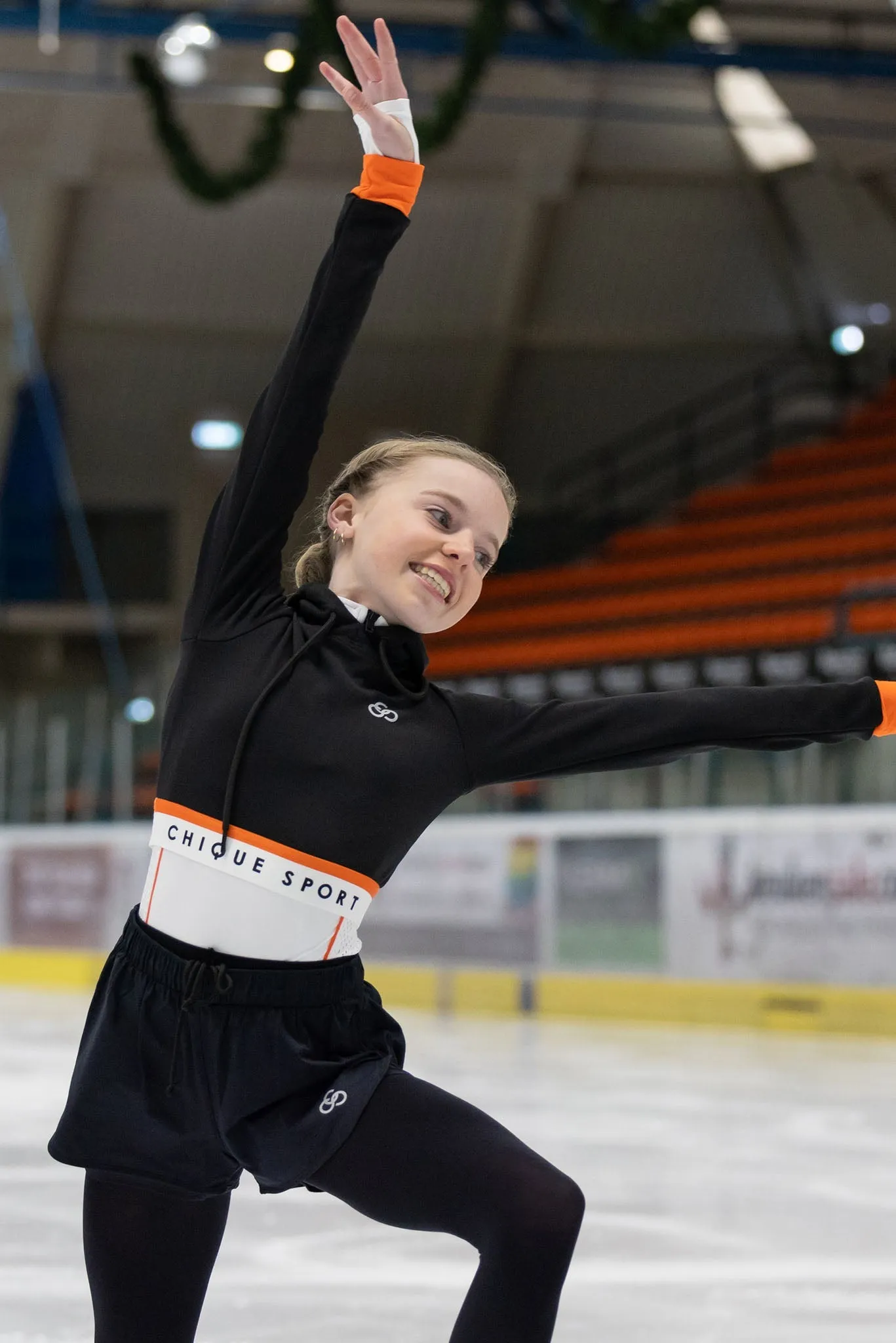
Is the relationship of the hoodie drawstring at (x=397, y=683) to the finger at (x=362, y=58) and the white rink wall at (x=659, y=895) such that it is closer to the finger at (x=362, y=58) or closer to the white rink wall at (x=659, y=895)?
the finger at (x=362, y=58)

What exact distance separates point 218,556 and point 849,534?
12.5m

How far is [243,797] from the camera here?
5.82ft

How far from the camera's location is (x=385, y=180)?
1.84 meters

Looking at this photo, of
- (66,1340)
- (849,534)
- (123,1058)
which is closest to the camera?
(123,1058)

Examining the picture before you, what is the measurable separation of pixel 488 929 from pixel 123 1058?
7378 millimetres

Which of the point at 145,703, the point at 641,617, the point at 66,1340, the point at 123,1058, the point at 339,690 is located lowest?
the point at 66,1340

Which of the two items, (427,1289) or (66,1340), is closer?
(66,1340)

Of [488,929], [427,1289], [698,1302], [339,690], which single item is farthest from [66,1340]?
[488,929]

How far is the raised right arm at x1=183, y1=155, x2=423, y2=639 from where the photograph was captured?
182 centimetres

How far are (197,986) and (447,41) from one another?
38.2 feet

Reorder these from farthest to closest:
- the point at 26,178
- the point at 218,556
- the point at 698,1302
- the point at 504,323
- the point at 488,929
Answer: the point at 504,323 < the point at 26,178 < the point at 488,929 < the point at 698,1302 < the point at 218,556

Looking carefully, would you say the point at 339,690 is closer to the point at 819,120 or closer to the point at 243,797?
the point at 243,797

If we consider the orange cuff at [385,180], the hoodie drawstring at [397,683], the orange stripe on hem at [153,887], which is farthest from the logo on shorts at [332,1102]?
the orange cuff at [385,180]

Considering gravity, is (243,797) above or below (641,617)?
below
